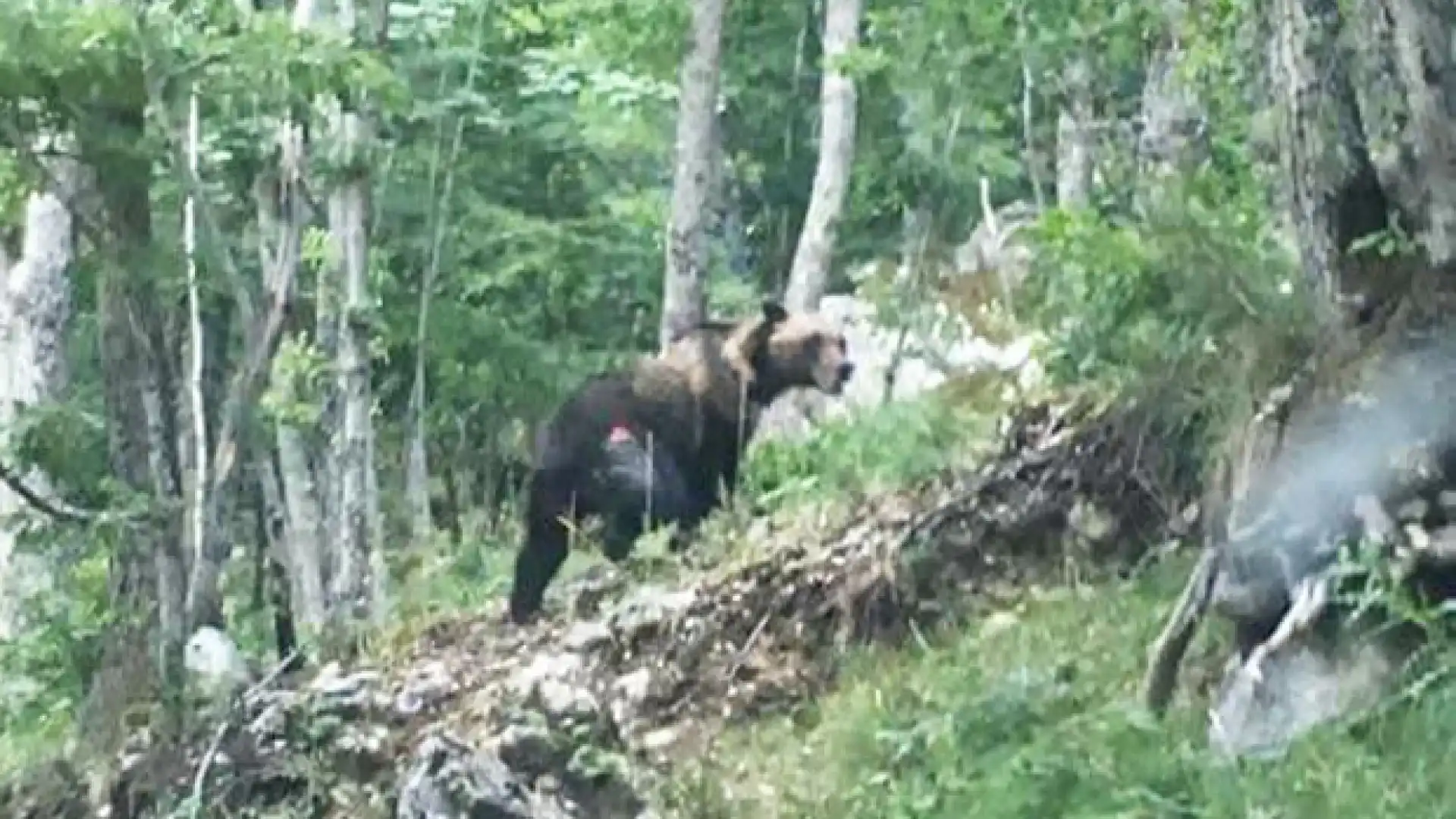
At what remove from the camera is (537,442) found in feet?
39.4

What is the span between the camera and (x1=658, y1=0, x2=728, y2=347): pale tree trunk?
512 inches

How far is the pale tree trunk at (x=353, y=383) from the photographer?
11.6 metres

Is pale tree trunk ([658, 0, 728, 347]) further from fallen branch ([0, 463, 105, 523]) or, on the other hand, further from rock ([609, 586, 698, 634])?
fallen branch ([0, 463, 105, 523])

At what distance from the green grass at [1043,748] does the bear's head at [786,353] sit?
4652 mm

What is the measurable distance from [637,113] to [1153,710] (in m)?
10.7

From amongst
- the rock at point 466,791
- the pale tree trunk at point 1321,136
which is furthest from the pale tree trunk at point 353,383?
→ the pale tree trunk at point 1321,136

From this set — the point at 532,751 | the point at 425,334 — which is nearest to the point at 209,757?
the point at 532,751

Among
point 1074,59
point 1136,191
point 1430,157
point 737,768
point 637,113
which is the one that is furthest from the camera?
point 637,113

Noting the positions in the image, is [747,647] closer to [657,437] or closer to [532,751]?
[532,751]

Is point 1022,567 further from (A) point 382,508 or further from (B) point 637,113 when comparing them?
(A) point 382,508

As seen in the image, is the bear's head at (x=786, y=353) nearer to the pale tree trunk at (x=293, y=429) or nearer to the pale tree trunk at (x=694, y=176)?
the pale tree trunk at (x=694, y=176)

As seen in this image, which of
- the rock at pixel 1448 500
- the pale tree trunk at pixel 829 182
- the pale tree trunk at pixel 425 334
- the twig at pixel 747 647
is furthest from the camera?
the pale tree trunk at pixel 829 182

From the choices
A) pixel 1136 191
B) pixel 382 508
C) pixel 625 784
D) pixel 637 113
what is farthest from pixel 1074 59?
pixel 382 508

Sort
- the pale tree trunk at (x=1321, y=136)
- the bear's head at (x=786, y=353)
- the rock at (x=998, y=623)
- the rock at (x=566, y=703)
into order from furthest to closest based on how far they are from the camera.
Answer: the bear's head at (x=786, y=353)
the rock at (x=998, y=623)
the rock at (x=566, y=703)
the pale tree trunk at (x=1321, y=136)
